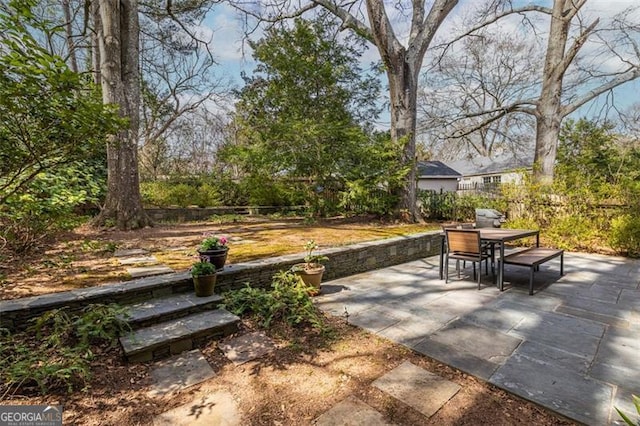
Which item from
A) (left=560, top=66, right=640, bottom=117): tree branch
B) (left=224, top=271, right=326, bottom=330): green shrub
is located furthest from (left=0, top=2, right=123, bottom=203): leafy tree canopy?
(left=560, top=66, right=640, bottom=117): tree branch

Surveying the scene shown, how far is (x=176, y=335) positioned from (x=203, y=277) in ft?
2.21

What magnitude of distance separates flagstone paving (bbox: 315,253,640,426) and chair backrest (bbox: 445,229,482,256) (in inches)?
20.5

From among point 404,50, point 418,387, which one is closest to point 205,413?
point 418,387

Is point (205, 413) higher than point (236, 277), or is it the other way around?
point (236, 277)

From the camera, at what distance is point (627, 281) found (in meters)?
4.29

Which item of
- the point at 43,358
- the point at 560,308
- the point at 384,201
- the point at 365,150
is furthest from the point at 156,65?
the point at 560,308

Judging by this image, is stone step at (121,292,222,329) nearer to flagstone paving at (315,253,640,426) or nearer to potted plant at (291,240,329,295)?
potted plant at (291,240,329,295)

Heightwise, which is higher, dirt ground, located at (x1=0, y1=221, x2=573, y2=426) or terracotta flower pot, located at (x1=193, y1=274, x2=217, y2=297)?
terracotta flower pot, located at (x1=193, y1=274, x2=217, y2=297)

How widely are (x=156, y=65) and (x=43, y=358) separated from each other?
1545cm

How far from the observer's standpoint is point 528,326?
2.87 metres

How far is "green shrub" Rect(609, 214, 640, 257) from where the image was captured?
225 inches

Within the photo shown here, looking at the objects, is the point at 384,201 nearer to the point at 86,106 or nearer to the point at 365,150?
the point at 365,150

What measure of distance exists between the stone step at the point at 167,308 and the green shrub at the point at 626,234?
24.6 ft

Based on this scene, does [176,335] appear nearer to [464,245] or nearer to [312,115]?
[464,245]
